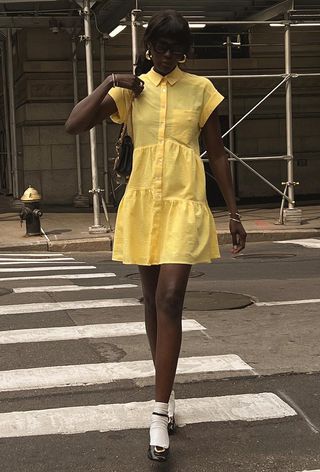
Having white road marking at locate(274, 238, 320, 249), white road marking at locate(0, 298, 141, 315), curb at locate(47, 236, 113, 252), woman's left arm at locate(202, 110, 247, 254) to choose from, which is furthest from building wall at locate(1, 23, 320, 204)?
woman's left arm at locate(202, 110, 247, 254)

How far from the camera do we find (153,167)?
12.3 ft

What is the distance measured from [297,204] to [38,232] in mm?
8033

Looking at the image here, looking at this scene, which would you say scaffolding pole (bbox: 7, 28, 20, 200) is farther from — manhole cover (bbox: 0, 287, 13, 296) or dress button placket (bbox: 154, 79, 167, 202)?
→ dress button placket (bbox: 154, 79, 167, 202)

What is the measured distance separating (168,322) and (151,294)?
1.08 ft

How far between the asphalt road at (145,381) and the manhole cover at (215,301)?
34 mm

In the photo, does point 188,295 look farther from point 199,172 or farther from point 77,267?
point 199,172

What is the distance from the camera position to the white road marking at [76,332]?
6.31 metres

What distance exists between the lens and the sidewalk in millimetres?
13719

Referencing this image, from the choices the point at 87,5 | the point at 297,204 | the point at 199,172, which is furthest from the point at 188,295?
the point at 297,204

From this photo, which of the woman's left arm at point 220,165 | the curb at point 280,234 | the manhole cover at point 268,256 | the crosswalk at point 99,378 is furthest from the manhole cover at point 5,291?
the curb at point 280,234

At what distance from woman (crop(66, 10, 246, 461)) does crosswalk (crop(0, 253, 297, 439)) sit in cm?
78

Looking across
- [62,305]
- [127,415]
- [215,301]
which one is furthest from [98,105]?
[215,301]

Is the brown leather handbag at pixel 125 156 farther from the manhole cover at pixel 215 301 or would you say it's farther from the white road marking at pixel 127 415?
the manhole cover at pixel 215 301

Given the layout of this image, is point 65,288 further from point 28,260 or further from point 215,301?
point 28,260
